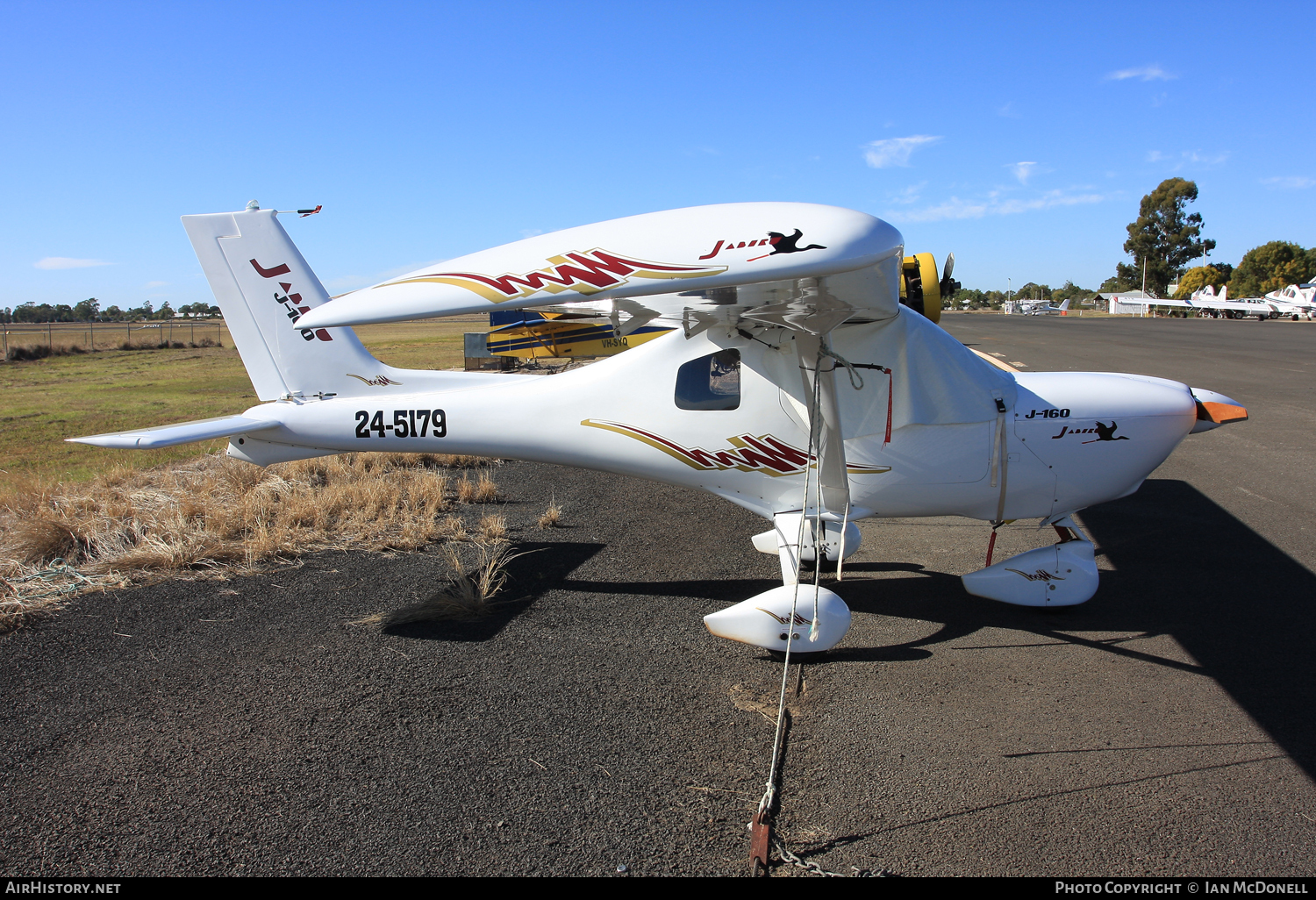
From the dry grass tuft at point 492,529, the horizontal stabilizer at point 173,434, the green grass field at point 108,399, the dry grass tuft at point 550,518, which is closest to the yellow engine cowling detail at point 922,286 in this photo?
the green grass field at point 108,399

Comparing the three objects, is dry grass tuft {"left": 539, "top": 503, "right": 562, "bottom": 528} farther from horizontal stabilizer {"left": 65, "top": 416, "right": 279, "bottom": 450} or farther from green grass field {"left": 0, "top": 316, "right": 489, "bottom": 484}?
horizontal stabilizer {"left": 65, "top": 416, "right": 279, "bottom": 450}

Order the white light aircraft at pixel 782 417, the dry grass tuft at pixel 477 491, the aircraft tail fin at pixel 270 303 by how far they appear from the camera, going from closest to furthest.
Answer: the white light aircraft at pixel 782 417
the aircraft tail fin at pixel 270 303
the dry grass tuft at pixel 477 491

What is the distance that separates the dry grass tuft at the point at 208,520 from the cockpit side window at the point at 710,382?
2.71 metres

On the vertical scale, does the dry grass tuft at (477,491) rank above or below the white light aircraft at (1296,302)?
below

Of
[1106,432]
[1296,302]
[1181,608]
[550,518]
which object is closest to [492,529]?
[550,518]

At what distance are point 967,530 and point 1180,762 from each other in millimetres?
3770

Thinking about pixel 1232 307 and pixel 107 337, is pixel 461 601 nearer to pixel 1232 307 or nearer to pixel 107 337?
pixel 107 337

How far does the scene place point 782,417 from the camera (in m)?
4.82

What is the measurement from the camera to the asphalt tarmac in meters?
2.67

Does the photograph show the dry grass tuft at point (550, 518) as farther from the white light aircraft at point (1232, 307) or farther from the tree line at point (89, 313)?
the tree line at point (89, 313)

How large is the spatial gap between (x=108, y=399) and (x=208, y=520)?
14.1 meters

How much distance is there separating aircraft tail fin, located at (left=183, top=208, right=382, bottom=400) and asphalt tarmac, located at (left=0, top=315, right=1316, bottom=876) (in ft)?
5.16

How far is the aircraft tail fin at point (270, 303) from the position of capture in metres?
5.46
